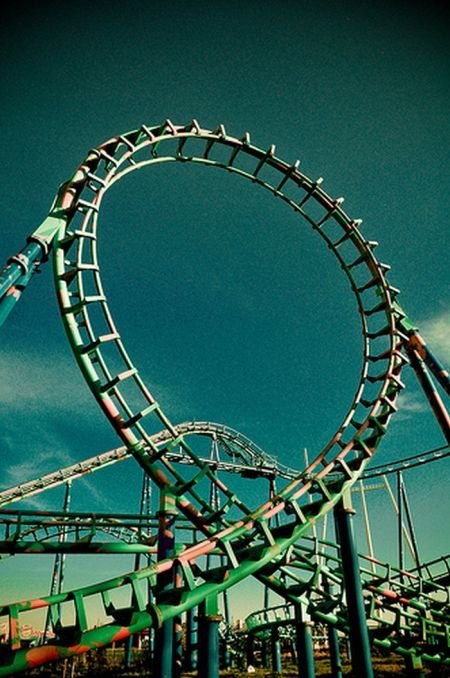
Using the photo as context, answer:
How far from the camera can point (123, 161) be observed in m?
6.51

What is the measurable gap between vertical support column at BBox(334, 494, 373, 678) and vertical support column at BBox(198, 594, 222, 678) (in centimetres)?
247

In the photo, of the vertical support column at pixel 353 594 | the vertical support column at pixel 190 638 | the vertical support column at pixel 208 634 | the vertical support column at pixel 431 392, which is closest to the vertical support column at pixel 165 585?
the vertical support column at pixel 208 634

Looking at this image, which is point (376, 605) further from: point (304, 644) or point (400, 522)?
point (400, 522)

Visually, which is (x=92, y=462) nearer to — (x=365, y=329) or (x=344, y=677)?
(x=344, y=677)

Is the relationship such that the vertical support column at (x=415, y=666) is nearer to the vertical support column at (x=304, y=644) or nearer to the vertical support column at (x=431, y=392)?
the vertical support column at (x=304, y=644)

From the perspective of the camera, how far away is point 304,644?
24.0 feet

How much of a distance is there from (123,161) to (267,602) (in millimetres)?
17340

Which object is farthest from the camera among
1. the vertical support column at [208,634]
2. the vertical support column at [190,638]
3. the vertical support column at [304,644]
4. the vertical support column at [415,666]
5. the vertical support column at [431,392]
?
the vertical support column at [190,638]

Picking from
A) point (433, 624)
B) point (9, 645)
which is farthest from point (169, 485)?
point (433, 624)

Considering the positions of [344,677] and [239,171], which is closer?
[239,171]

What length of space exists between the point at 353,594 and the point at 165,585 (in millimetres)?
2867

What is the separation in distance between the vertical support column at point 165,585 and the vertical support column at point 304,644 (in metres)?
3.07

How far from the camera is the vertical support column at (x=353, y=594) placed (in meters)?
5.46

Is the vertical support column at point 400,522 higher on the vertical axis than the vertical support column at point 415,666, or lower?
higher
